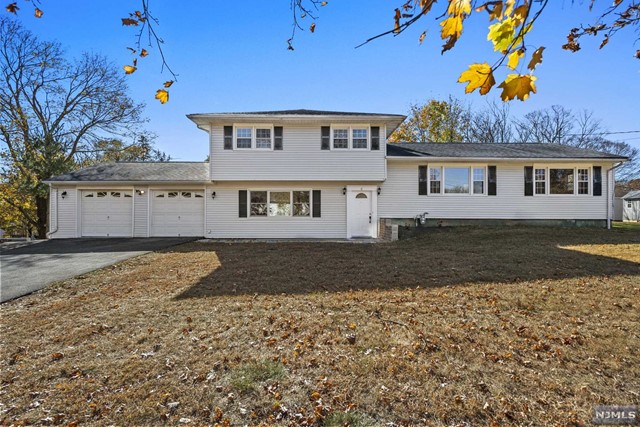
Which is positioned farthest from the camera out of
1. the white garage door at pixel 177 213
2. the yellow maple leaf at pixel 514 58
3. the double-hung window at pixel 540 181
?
the white garage door at pixel 177 213

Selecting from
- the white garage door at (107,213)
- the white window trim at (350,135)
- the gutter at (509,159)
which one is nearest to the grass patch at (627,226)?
the gutter at (509,159)

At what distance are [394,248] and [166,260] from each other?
7231mm

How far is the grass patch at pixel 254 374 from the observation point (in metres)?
2.86

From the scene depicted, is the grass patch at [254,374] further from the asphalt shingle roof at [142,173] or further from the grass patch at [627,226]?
the grass patch at [627,226]

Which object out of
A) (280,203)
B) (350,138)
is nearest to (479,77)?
(350,138)

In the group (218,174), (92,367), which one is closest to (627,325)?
(92,367)

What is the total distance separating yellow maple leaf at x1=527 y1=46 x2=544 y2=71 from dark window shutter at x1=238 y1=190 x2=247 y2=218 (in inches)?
532

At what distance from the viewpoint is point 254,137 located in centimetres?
1376

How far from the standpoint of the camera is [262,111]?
47.0 feet

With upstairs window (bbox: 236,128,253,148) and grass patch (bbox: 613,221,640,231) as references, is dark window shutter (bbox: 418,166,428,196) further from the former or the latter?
grass patch (bbox: 613,221,640,231)

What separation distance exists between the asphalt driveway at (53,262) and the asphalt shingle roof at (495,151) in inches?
448

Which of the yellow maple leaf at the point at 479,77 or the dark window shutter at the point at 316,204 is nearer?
the yellow maple leaf at the point at 479,77

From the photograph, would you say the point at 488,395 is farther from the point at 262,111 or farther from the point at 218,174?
the point at 262,111

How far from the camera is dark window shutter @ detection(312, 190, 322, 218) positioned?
47.4 feet
